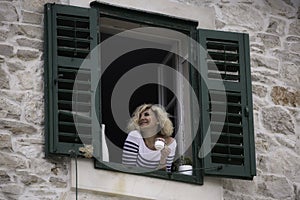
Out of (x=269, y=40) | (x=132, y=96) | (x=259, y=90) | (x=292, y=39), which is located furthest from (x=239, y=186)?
(x=132, y=96)

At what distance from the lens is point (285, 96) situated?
12258 mm

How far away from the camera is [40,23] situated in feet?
38.0

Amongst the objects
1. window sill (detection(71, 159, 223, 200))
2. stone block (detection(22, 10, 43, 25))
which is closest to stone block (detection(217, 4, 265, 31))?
window sill (detection(71, 159, 223, 200))

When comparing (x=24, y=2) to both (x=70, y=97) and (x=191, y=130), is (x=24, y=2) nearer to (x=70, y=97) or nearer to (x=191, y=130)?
(x=70, y=97)

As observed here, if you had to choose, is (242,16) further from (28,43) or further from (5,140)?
(5,140)

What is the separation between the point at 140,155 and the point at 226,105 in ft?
2.84

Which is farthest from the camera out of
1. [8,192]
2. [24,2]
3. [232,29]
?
[232,29]

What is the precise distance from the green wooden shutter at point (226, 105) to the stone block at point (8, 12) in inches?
64.5

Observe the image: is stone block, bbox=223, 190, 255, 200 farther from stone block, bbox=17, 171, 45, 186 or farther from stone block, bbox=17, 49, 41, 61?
stone block, bbox=17, 49, 41, 61

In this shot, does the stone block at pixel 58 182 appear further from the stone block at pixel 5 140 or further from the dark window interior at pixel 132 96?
the dark window interior at pixel 132 96

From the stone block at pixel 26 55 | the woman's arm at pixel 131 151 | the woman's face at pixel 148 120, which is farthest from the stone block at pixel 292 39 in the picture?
the stone block at pixel 26 55

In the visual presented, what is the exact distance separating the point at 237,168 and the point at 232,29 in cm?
137

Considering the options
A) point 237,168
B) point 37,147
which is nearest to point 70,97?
point 37,147

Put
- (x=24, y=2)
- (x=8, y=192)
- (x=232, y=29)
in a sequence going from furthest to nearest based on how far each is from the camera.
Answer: (x=232, y=29)
(x=24, y=2)
(x=8, y=192)
